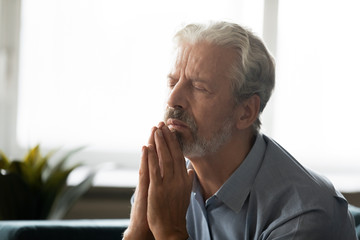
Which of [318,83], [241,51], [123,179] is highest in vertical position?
[241,51]

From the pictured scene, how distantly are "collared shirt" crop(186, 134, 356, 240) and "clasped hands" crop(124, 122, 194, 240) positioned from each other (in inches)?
5.1

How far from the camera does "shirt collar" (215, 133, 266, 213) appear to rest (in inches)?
60.7

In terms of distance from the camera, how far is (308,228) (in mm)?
1382

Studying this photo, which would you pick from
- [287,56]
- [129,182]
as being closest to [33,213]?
[129,182]

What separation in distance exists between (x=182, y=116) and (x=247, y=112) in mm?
209

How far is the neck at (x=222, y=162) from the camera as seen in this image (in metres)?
1.63

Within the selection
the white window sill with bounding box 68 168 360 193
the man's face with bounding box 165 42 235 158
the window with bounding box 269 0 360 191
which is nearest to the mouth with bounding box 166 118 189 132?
the man's face with bounding box 165 42 235 158

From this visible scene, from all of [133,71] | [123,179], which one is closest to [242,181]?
[123,179]

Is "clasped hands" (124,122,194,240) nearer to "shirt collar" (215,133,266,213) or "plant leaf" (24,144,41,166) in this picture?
"shirt collar" (215,133,266,213)

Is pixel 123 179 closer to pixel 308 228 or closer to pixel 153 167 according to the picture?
pixel 153 167

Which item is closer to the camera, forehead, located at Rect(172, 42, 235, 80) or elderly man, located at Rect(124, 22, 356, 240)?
elderly man, located at Rect(124, 22, 356, 240)

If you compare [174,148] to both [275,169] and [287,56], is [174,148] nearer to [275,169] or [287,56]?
[275,169]

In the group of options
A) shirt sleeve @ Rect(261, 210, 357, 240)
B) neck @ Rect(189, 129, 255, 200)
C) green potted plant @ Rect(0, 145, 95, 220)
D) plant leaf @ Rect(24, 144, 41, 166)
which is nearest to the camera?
shirt sleeve @ Rect(261, 210, 357, 240)

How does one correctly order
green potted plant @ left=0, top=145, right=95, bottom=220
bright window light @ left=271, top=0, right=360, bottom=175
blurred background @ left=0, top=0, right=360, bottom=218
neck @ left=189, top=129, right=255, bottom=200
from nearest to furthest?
neck @ left=189, top=129, right=255, bottom=200 < green potted plant @ left=0, top=145, right=95, bottom=220 < blurred background @ left=0, top=0, right=360, bottom=218 < bright window light @ left=271, top=0, right=360, bottom=175
